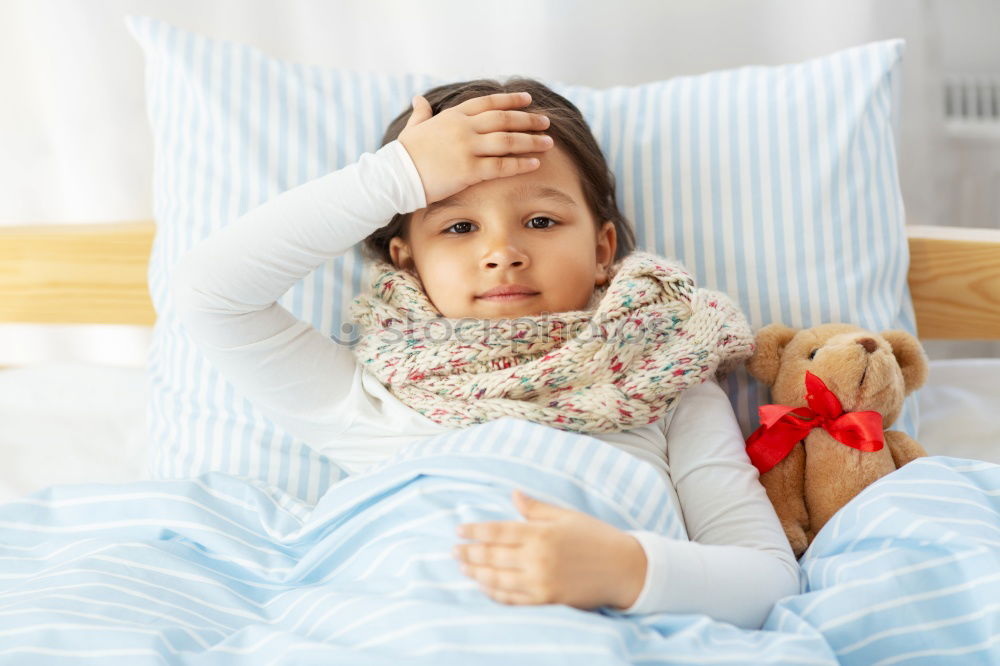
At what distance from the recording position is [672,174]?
1230mm

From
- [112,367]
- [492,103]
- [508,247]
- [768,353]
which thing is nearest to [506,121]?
[492,103]

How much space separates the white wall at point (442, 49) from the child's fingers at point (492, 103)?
52 cm

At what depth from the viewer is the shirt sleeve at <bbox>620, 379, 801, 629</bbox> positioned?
0.79 metres

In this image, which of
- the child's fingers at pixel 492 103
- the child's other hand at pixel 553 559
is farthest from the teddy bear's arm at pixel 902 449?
the child's fingers at pixel 492 103

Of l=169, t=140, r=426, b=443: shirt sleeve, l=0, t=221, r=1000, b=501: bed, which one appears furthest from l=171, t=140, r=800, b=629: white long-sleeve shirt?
l=0, t=221, r=1000, b=501: bed

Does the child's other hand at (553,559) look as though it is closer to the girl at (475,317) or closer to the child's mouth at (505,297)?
the girl at (475,317)

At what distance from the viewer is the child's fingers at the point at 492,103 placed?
100 cm

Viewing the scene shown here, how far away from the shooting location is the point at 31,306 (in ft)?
4.70

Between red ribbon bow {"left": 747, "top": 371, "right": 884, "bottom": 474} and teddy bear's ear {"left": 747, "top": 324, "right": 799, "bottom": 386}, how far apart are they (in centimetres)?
7

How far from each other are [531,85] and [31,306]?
32.8 inches

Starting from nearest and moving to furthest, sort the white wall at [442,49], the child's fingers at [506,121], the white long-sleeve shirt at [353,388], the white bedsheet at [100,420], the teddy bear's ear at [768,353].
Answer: the white long-sleeve shirt at [353,388], the child's fingers at [506,121], the teddy bear's ear at [768,353], the white bedsheet at [100,420], the white wall at [442,49]

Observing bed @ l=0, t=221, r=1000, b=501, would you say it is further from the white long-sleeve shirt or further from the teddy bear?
the white long-sleeve shirt

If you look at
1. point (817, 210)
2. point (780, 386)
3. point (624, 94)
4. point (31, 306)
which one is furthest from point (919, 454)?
point (31, 306)

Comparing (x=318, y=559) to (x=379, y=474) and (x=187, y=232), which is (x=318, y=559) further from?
(x=187, y=232)
